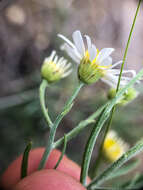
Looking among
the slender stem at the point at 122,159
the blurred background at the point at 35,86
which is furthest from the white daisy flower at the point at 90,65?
the blurred background at the point at 35,86

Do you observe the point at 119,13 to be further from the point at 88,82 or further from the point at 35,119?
the point at 88,82

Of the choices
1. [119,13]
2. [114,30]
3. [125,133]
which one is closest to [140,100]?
[125,133]

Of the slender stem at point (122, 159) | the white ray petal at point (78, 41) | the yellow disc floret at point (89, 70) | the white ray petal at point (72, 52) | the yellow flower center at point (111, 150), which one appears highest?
the white ray petal at point (78, 41)

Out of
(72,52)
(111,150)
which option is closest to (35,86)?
(111,150)

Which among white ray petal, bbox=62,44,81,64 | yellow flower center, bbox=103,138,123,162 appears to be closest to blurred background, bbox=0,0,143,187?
yellow flower center, bbox=103,138,123,162

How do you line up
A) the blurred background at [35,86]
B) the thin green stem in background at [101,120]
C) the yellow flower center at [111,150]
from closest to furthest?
the thin green stem in background at [101,120] < the yellow flower center at [111,150] < the blurred background at [35,86]

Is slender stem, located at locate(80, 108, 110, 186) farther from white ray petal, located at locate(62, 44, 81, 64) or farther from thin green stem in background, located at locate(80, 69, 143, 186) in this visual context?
white ray petal, located at locate(62, 44, 81, 64)

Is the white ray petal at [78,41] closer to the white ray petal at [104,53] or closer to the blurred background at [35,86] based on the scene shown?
the white ray petal at [104,53]

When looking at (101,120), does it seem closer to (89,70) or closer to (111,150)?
A: (89,70)

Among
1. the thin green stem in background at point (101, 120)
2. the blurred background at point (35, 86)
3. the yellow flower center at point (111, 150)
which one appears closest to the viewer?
the thin green stem in background at point (101, 120)
